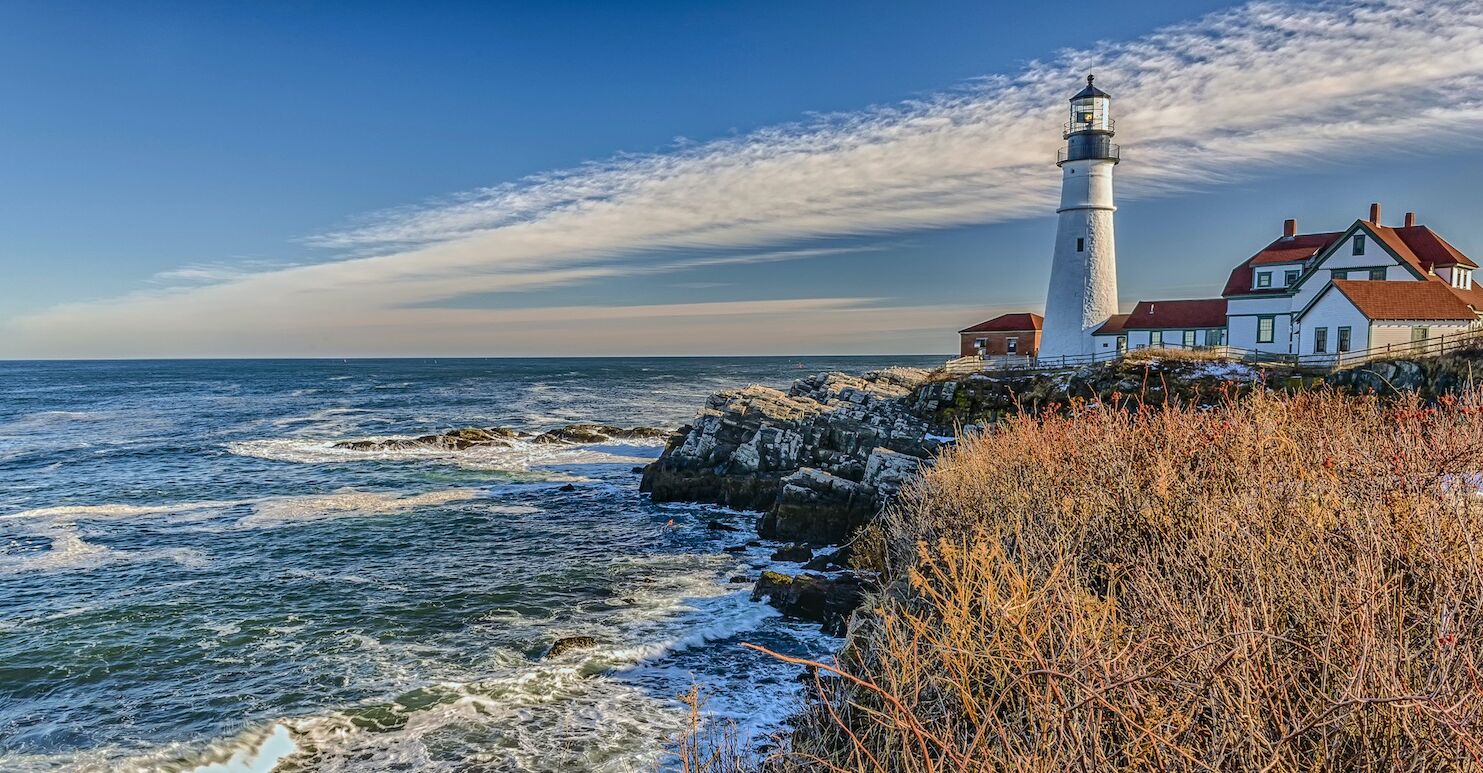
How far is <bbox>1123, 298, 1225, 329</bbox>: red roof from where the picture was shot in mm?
38844

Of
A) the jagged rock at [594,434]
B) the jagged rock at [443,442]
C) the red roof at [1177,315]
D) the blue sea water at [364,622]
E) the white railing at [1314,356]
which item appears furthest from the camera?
the jagged rock at [594,434]

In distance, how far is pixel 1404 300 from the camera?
2998 centimetres

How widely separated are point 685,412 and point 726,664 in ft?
165

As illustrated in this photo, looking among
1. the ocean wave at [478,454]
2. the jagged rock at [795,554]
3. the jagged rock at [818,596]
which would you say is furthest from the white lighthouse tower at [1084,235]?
the jagged rock at [818,596]

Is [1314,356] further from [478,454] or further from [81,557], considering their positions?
[81,557]

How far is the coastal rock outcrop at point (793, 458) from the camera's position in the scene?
20375mm

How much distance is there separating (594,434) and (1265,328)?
35.1m

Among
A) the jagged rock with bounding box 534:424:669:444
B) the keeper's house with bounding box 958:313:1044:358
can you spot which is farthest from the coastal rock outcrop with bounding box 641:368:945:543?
the keeper's house with bounding box 958:313:1044:358

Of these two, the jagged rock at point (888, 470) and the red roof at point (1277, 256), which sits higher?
the red roof at point (1277, 256)

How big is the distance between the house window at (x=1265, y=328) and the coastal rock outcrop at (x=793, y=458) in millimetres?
17403

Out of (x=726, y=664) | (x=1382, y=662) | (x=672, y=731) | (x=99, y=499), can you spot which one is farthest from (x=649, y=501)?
(x=1382, y=662)

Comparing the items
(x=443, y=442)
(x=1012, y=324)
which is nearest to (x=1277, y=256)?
(x=1012, y=324)

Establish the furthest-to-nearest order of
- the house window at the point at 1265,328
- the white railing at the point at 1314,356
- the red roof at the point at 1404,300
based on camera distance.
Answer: the house window at the point at 1265,328 → the red roof at the point at 1404,300 → the white railing at the point at 1314,356

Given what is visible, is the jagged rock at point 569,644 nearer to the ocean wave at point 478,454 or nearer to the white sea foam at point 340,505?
the white sea foam at point 340,505
